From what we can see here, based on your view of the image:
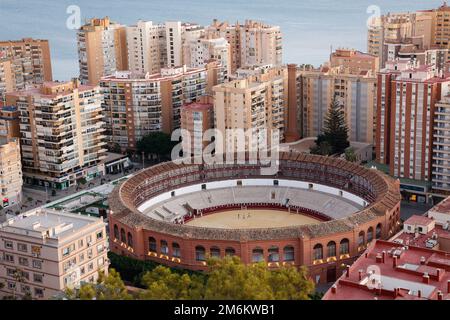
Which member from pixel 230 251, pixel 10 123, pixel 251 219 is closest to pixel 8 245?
pixel 230 251

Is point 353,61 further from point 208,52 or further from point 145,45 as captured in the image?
point 145,45

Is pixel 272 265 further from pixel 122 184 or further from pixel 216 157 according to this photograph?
pixel 216 157

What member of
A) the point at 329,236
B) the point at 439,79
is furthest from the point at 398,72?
the point at 329,236

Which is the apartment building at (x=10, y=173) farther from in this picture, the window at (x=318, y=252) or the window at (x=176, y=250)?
the window at (x=318, y=252)

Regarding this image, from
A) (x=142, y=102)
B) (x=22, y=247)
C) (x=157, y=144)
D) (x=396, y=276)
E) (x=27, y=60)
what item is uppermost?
(x=27, y=60)

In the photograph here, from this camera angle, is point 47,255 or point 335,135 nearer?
point 47,255

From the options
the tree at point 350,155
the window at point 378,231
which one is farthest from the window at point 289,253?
the tree at point 350,155

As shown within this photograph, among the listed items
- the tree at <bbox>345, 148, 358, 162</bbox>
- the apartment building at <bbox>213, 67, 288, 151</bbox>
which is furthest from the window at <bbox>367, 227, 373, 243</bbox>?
the apartment building at <bbox>213, 67, 288, 151</bbox>
